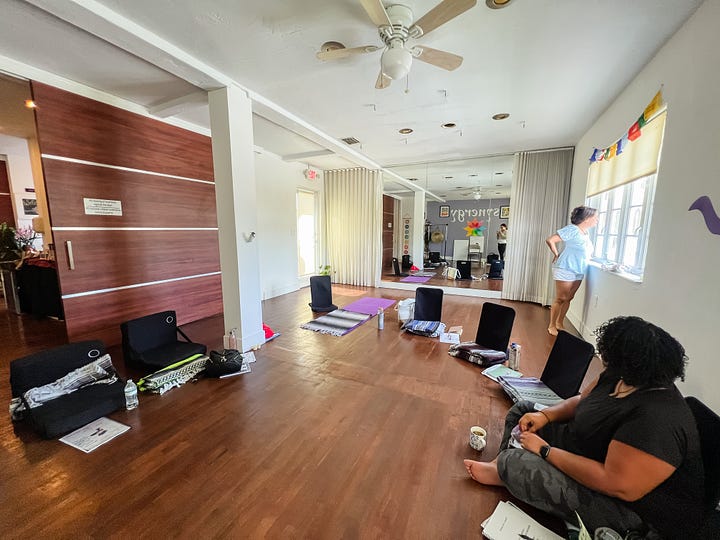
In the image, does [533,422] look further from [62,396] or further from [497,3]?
[62,396]

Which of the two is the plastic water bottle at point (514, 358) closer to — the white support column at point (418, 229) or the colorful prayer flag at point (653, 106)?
the colorful prayer flag at point (653, 106)

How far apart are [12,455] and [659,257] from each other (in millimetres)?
4632

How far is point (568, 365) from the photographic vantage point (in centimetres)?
211

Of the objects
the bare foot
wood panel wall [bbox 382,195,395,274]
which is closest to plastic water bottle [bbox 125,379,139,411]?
the bare foot

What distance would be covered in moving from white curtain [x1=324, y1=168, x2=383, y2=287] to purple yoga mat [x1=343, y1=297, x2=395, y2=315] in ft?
4.35

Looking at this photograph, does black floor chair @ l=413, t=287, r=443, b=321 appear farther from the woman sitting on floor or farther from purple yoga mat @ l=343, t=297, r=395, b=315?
the woman sitting on floor

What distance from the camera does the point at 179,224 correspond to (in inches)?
163

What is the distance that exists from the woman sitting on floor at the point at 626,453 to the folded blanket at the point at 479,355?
5.04ft

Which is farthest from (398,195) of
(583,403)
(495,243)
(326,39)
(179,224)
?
(583,403)

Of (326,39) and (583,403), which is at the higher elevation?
(326,39)

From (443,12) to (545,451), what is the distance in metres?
2.49

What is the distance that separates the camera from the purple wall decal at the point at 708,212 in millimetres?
1620

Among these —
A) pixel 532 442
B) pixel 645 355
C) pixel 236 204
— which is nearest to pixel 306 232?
pixel 236 204

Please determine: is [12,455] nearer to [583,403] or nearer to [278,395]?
[278,395]
